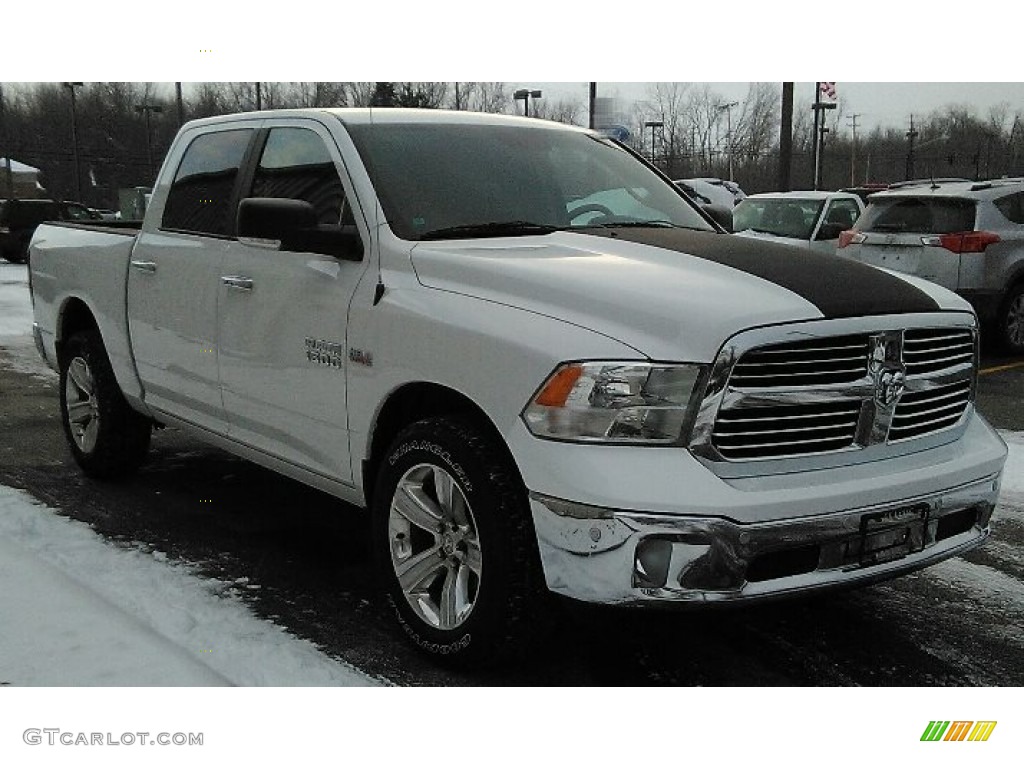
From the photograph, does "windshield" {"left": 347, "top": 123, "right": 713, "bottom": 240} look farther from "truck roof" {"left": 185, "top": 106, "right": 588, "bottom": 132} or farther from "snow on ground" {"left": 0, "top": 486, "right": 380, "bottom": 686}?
"snow on ground" {"left": 0, "top": 486, "right": 380, "bottom": 686}

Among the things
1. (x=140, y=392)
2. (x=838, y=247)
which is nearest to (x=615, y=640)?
(x=140, y=392)

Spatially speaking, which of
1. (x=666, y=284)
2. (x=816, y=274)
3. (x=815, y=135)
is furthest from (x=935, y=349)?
(x=815, y=135)

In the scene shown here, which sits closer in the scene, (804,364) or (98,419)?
(804,364)

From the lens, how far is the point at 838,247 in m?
11.1

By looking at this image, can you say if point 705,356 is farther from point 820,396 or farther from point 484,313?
point 484,313

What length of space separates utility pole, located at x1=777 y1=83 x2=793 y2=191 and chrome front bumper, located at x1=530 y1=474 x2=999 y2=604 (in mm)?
2074

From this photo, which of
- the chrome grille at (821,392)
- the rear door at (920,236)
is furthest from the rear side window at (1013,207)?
the chrome grille at (821,392)

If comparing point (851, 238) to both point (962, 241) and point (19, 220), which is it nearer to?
point (962, 241)

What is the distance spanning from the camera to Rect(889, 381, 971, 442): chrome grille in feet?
10.5

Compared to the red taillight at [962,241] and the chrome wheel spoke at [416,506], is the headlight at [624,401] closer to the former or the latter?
the chrome wheel spoke at [416,506]

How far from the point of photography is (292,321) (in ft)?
12.9

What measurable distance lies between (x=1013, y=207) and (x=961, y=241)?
0.68m

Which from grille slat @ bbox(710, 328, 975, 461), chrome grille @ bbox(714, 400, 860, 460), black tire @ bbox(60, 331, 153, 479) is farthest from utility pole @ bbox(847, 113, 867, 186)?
black tire @ bbox(60, 331, 153, 479)
